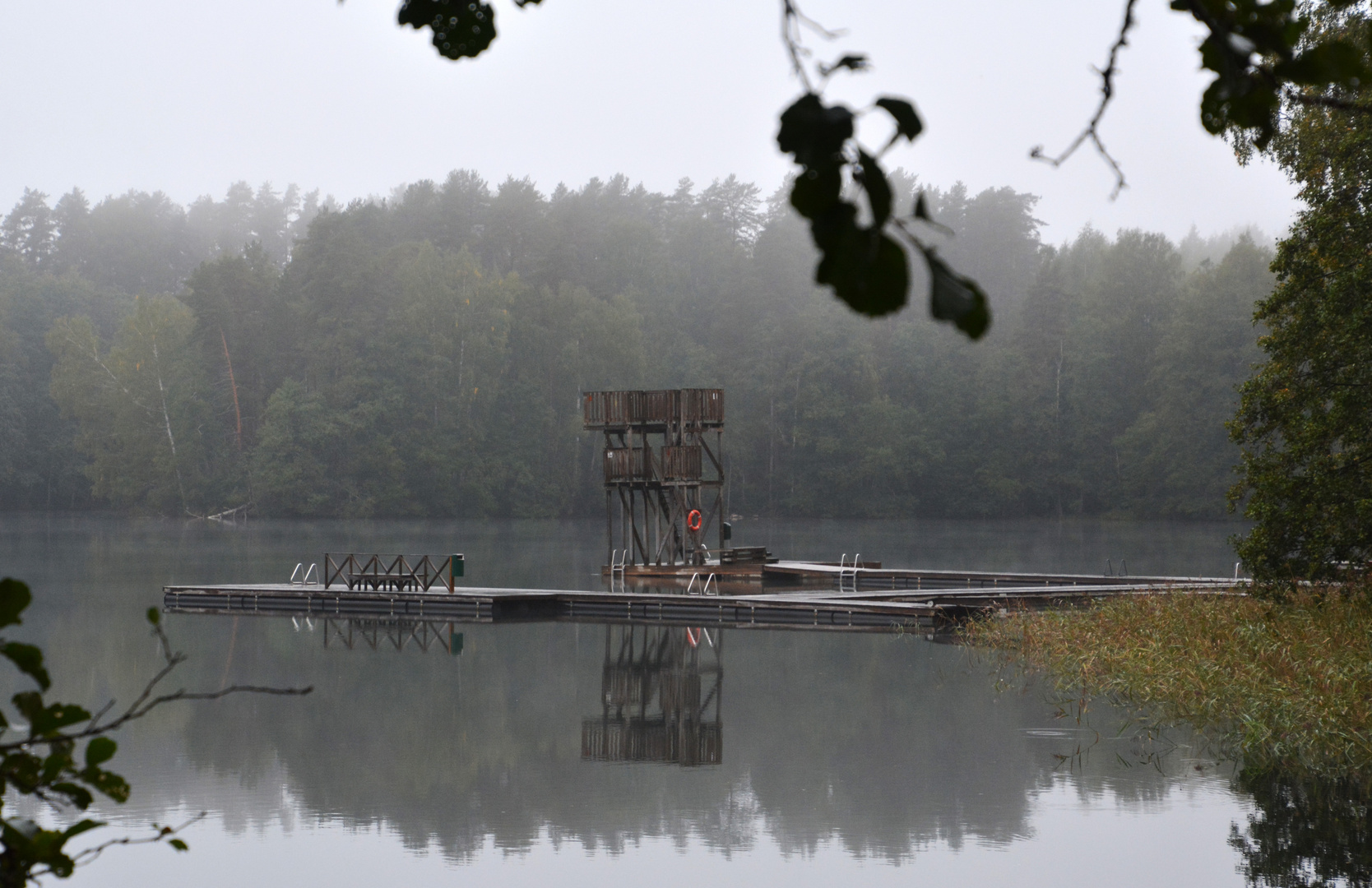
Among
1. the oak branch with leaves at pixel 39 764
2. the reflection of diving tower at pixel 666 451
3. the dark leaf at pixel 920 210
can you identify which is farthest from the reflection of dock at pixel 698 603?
the dark leaf at pixel 920 210

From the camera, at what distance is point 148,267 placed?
8156cm

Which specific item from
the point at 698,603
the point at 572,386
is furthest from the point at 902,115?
the point at 572,386

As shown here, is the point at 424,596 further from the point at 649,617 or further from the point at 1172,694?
the point at 1172,694

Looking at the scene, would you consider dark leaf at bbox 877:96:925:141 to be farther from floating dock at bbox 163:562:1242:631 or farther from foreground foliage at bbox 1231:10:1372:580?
floating dock at bbox 163:562:1242:631

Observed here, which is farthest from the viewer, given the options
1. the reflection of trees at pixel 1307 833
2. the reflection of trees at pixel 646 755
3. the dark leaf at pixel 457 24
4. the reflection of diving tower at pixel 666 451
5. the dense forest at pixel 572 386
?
the dense forest at pixel 572 386

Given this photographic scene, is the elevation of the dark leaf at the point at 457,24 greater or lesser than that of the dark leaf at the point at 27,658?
greater

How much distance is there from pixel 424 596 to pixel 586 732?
379 inches

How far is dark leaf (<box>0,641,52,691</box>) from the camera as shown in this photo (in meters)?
2.12

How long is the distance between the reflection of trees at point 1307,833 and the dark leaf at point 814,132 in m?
8.42

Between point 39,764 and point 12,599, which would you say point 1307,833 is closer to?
point 39,764

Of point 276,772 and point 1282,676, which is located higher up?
point 1282,676

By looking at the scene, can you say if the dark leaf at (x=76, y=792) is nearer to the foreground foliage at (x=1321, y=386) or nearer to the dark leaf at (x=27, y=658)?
the dark leaf at (x=27, y=658)

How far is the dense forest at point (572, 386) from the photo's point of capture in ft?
187

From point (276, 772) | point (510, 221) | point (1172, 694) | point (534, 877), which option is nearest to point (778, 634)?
point (1172, 694)
